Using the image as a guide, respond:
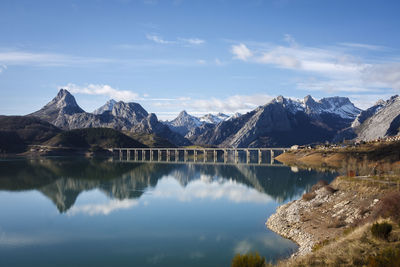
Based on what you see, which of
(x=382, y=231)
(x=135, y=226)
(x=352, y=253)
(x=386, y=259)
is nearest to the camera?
(x=386, y=259)

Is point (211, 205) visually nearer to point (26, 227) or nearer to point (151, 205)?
point (151, 205)

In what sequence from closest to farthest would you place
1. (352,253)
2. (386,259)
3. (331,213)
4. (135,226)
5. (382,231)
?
(386,259), (352,253), (382,231), (331,213), (135,226)

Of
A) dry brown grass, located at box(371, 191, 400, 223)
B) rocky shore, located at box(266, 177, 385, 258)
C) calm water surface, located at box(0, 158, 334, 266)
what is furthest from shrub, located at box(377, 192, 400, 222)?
calm water surface, located at box(0, 158, 334, 266)

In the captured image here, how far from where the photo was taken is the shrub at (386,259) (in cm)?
1700

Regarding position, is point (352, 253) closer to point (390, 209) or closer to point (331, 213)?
point (390, 209)

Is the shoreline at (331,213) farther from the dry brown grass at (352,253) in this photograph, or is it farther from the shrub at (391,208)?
the dry brown grass at (352,253)

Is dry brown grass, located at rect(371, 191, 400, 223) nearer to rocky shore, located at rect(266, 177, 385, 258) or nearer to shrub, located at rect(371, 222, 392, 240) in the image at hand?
rocky shore, located at rect(266, 177, 385, 258)

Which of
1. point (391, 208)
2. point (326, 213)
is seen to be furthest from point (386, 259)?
point (326, 213)

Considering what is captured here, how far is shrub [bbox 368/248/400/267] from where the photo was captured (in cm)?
1700

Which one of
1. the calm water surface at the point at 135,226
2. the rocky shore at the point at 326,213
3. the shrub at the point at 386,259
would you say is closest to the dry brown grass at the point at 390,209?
the rocky shore at the point at 326,213

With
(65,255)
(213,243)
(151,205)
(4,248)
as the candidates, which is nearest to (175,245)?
(213,243)

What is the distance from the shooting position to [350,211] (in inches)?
1588

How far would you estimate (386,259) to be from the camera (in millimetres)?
17844

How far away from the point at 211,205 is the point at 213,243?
26.9 m
